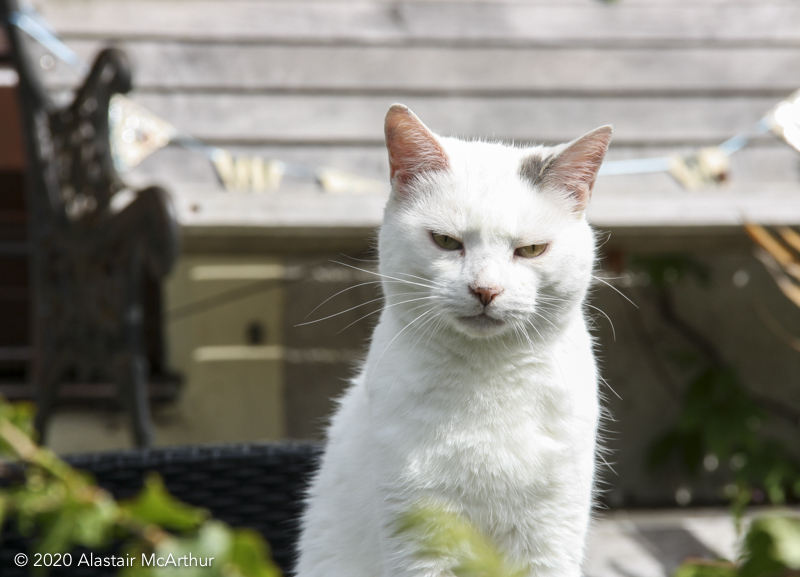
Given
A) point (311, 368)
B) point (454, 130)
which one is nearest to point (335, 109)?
point (454, 130)

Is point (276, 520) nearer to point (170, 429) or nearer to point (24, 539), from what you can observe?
point (24, 539)

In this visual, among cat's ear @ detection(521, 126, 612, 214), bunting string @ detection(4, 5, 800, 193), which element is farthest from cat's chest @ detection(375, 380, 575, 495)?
bunting string @ detection(4, 5, 800, 193)

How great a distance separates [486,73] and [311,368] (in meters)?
1.26

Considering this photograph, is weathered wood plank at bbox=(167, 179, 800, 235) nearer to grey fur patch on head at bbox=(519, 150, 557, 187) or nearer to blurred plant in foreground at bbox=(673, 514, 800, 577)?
grey fur patch on head at bbox=(519, 150, 557, 187)

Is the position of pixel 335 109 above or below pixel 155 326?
above

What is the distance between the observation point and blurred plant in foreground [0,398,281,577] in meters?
0.27

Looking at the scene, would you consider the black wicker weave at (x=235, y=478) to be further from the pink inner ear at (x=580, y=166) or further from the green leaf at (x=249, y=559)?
the green leaf at (x=249, y=559)

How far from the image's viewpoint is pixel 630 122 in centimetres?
206

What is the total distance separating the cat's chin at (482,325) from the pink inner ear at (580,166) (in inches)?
8.0

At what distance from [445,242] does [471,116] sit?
1241 mm

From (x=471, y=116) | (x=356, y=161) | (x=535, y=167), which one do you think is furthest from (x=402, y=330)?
(x=471, y=116)

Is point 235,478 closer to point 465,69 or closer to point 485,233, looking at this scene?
point 485,233

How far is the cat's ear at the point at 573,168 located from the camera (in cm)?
90

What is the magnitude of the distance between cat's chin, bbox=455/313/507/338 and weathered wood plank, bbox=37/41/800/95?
1353 millimetres
